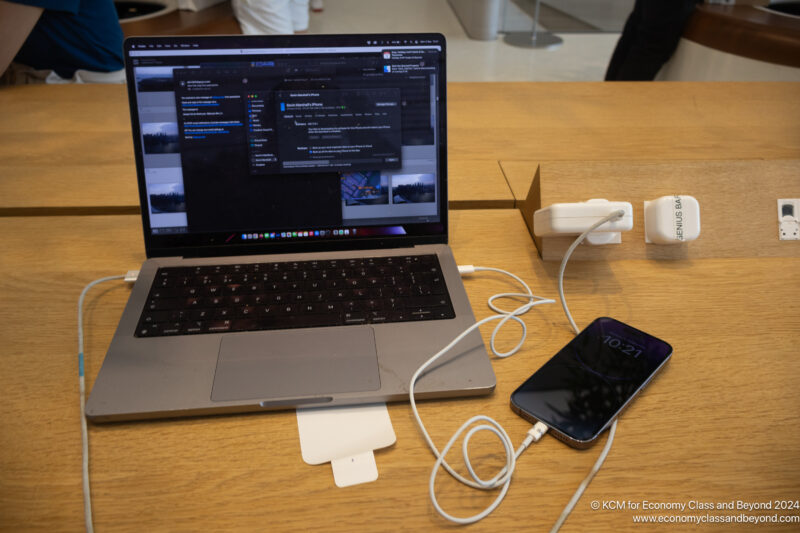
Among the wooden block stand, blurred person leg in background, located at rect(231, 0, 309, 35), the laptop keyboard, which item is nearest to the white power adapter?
the wooden block stand

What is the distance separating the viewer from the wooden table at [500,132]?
2.97ft

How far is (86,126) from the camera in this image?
1095 millimetres

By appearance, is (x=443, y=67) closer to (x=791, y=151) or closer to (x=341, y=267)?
(x=341, y=267)

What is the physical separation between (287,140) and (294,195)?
0.07 m

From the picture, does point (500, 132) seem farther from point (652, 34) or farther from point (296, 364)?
point (652, 34)

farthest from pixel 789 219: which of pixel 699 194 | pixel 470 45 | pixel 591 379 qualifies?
pixel 470 45

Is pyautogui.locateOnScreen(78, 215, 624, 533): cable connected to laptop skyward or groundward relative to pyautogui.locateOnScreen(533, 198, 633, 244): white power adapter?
groundward

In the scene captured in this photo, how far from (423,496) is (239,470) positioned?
16 cm

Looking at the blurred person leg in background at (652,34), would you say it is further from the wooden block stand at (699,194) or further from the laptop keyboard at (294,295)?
the laptop keyboard at (294,295)

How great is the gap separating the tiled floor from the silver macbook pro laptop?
8.21 feet

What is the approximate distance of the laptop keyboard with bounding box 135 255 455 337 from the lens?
625mm

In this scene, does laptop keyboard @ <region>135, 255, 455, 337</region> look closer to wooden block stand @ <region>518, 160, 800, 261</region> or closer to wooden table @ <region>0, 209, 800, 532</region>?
wooden table @ <region>0, 209, 800, 532</region>

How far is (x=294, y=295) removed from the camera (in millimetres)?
662

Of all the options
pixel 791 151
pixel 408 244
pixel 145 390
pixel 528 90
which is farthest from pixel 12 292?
pixel 791 151
